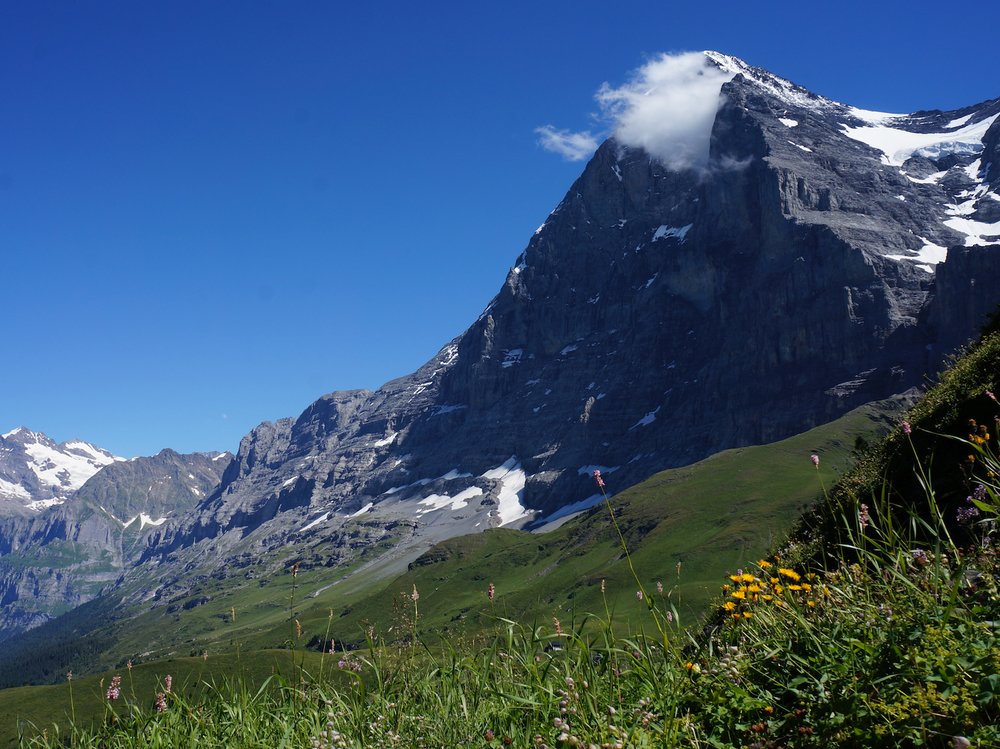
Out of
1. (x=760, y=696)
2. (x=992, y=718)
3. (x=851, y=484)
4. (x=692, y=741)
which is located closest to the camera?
(x=992, y=718)

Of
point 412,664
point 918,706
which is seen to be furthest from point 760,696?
point 412,664

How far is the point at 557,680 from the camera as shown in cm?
671

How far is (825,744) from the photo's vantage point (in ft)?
16.4

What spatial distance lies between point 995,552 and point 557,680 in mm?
4042

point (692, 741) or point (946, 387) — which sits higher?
point (946, 387)

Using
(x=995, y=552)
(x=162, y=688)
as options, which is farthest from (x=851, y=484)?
(x=162, y=688)

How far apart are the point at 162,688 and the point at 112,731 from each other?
972 mm

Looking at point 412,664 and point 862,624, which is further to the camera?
point 412,664

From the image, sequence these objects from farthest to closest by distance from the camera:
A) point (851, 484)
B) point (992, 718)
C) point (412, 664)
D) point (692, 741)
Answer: point (851, 484), point (412, 664), point (692, 741), point (992, 718)

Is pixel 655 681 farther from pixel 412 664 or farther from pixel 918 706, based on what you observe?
pixel 412 664

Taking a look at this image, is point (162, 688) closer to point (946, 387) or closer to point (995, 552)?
point (995, 552)

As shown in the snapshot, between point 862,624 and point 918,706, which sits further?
point 862,624

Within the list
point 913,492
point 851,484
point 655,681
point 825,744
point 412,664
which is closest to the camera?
point 825,744

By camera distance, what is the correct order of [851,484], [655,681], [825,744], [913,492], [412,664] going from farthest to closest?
[851,484], [913,492], [412,664], [655,681], [825,744]
